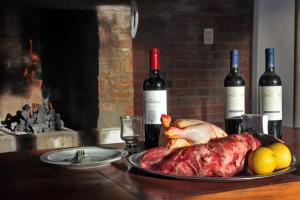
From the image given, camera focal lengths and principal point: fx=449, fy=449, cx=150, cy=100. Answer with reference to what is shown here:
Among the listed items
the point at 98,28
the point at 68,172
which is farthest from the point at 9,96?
the point at 68,172

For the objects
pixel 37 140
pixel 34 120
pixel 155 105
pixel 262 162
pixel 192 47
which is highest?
pixel 192 47

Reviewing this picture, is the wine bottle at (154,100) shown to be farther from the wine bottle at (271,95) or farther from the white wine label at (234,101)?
the wine bottle at (271,95)

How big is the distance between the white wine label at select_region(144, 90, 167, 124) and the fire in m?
2.11

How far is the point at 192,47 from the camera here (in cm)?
337

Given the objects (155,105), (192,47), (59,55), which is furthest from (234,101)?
(59,55)

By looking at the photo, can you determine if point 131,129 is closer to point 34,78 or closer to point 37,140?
point 37,140

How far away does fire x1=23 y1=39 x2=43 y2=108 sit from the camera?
3295 mm

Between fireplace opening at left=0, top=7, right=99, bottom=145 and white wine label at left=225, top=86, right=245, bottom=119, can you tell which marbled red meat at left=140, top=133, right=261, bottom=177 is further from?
fireplace opening at left=0, top=7, right=99, bottom=145

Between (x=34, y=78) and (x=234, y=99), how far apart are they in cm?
223

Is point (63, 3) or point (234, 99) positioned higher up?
point (63, 3)

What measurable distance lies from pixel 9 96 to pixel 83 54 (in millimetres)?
627

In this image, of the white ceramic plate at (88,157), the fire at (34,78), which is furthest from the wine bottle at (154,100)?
the fire at (34,78)

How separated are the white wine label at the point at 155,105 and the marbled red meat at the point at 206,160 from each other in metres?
0.28

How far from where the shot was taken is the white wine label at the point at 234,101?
142cm
